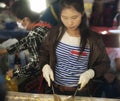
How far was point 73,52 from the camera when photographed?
1.53 metres

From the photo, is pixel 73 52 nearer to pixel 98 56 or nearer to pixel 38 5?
pixel 98 56

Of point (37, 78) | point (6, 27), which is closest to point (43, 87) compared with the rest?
point (37, 78)

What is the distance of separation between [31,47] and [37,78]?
29 centimetres

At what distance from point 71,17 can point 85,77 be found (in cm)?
39

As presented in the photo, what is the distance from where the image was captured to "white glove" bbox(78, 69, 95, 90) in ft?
4.80

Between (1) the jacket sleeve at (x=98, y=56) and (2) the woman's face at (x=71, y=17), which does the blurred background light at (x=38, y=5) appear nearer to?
(2) the woman's face at (x=71, y=17)

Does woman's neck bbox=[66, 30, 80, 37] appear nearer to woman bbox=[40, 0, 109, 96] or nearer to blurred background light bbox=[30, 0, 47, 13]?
woman bbox=[40, 0, 109, 96]

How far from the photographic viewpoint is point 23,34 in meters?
2.10

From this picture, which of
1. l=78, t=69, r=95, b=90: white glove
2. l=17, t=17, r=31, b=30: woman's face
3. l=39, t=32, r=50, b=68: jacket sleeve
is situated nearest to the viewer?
l=78, t=69, r=95, b=90: white glove

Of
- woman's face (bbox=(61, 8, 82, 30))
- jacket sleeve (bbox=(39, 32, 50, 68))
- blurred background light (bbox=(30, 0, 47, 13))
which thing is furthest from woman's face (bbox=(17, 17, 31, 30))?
woman's face (bbox=(61, 8, 82, 30))

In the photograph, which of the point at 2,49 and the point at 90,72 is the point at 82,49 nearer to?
the point at 90,72

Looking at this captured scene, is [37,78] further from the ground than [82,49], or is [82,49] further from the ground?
[82,49]

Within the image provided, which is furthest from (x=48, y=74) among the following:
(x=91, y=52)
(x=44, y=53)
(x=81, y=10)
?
(x=81, y=10)

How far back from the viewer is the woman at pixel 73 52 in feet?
4.92
